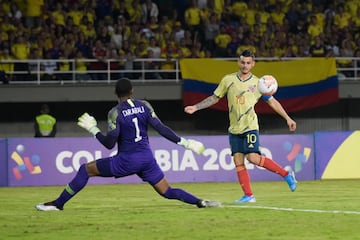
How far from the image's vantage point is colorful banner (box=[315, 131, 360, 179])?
25484 mm

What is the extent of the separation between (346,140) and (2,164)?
26.9 ft

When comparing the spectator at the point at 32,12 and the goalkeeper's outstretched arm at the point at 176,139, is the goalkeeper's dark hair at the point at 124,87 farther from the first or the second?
the spectator at the point at 32,12

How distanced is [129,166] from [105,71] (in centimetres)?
1631

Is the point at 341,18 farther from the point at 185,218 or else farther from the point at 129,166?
the point at 185,218

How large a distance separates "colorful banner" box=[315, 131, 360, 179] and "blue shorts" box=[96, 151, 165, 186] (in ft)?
38.9

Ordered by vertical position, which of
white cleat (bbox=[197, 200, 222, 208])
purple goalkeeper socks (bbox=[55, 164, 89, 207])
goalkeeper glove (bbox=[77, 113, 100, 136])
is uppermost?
goalkeeper glove (bbox=[77, 113, 100, 136])

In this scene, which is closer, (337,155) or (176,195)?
(176,195)

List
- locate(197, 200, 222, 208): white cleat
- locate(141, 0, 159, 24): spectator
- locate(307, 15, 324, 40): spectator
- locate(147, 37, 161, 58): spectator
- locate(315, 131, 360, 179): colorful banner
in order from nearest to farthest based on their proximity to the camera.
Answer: locate(197, 200, 222, 208): white cleat < locate(315, 131, 360, 179): colorful banner < locate(147, 37, 161, 58): spectator < locate(141, 0, 159, 24): spectator < locate(307, 15, 324, 40): spectator

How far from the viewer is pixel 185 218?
1357 centimetres

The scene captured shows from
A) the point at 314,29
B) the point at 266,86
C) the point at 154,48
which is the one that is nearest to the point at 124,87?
the point at 266,86

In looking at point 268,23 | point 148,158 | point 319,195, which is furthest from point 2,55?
point 148,158

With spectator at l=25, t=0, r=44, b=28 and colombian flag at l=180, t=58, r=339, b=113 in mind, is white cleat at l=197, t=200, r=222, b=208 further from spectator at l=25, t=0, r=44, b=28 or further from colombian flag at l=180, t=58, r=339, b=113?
spectator at l=25, t=0, r=44, b=28

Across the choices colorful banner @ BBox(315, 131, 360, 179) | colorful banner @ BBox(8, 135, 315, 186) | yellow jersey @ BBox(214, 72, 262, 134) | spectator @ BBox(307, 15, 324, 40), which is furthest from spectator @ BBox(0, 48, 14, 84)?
yellow jersey @ BBox(214, 72, 262, 134)

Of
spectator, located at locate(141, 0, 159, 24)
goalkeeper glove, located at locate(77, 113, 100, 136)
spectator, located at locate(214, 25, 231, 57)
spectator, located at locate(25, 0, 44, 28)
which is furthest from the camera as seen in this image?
spectator, located at locate(141, 0, 159, 24)
